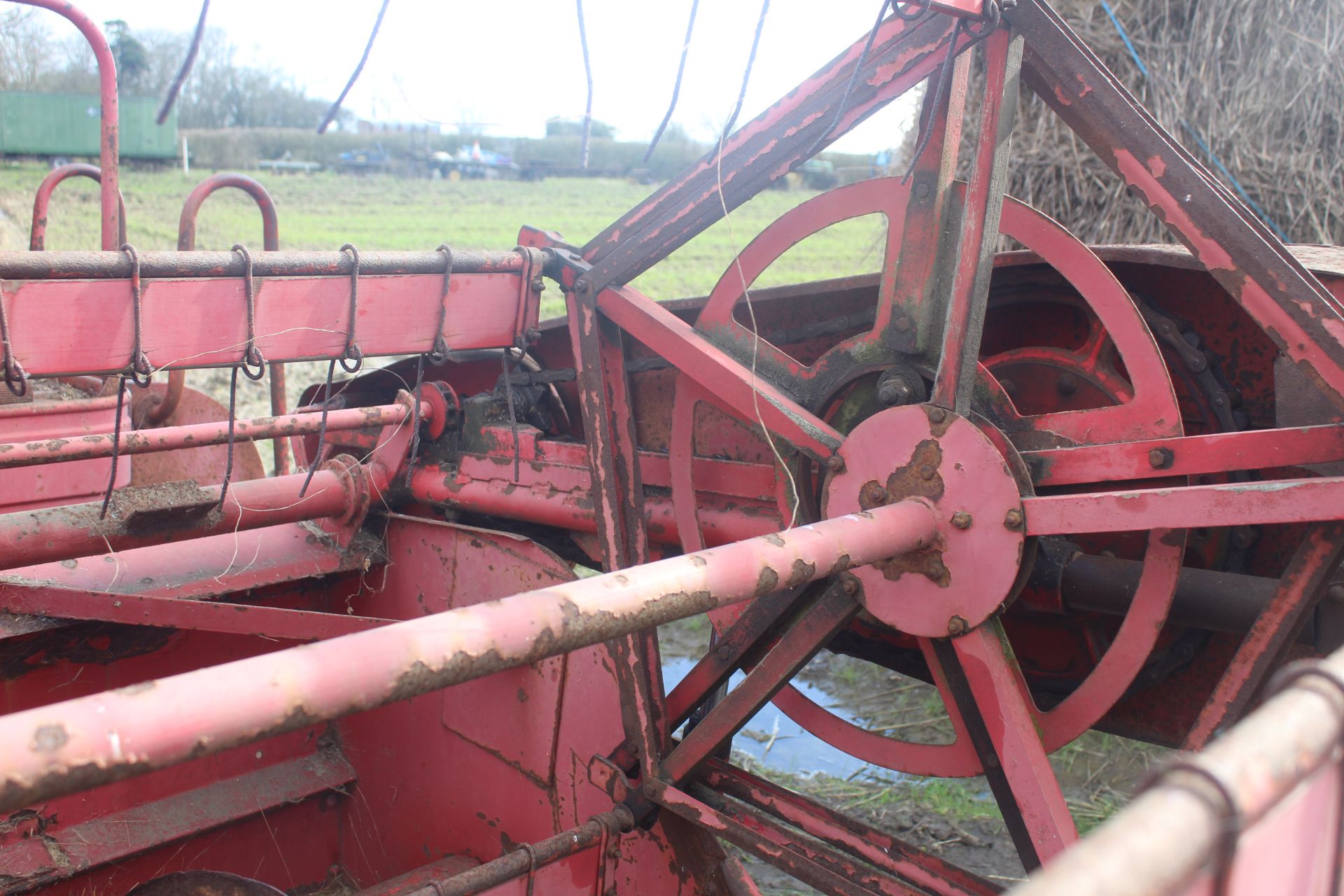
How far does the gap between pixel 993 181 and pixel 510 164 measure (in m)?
25.7

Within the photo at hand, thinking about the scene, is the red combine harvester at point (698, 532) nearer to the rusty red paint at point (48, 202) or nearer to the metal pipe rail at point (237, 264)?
the metal pipe rail at point (237, 264)

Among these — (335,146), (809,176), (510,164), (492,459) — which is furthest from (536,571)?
(335,146)

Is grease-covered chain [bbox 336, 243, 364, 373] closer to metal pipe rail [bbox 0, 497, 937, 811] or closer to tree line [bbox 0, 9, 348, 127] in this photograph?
metal pipe rail [bbox 0, 497, 937, 811]

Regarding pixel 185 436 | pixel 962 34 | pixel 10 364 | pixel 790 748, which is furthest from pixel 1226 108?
pixel 10 364

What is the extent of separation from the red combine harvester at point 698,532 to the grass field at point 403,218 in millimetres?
6358

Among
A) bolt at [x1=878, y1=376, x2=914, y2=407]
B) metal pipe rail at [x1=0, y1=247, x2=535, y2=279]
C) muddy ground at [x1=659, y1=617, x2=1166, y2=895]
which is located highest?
metal pipe rail at [x1=0, y1=247, x2=535, y2=279]

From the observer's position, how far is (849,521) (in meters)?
1.81

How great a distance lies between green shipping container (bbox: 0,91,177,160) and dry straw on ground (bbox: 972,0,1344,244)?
2059cm

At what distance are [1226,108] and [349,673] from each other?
194 inches

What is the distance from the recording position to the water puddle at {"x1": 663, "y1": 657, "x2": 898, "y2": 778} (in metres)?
4.27

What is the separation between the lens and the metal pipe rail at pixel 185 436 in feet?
8.45

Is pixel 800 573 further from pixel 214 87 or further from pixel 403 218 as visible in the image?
→ pixel 214 87

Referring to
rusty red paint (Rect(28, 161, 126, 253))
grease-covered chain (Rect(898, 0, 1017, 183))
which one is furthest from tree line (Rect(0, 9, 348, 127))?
grease-covered chain (Rect(898, 0, 1017, 183))

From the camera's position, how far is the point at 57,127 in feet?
72.4
